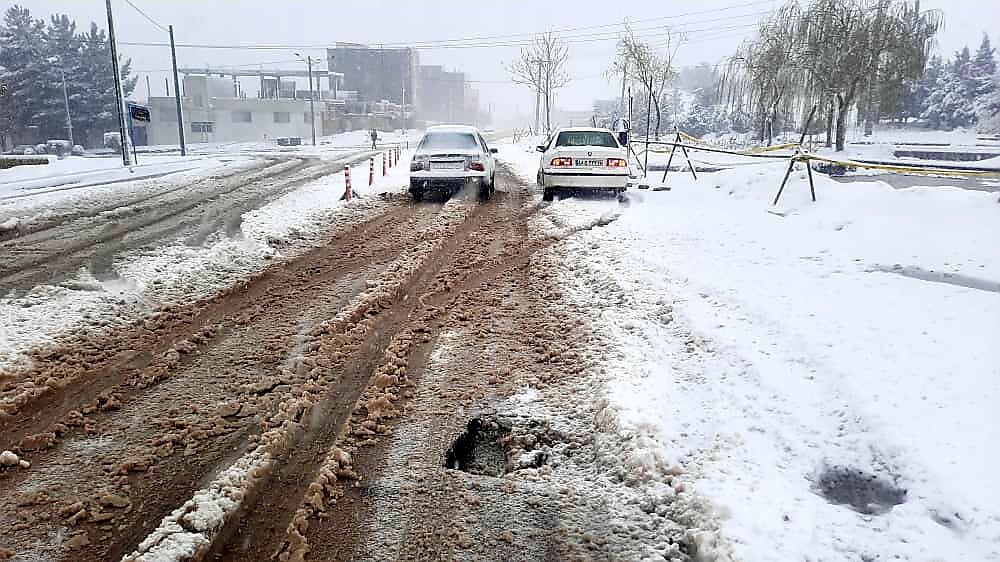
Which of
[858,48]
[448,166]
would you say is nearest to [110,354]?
[448,166]

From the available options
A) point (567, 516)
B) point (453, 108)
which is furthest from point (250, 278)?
point (453, 108)

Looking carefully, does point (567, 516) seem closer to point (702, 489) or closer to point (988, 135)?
point (702, 489)

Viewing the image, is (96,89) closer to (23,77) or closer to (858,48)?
(23,77)

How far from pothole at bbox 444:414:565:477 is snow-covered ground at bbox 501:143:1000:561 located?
0.56 m

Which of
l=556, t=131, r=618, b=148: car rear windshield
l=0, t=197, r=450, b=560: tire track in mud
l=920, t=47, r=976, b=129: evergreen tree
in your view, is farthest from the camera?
l=920, t=47, r=976, b=129: evergreen tree

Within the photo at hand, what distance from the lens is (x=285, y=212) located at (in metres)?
12.9

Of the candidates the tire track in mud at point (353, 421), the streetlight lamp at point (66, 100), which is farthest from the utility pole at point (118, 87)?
the streetlight lamp at point (66, 100)

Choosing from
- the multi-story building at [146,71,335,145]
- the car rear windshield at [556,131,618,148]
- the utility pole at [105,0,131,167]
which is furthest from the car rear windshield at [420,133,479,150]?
the multi-story building at [146,71,335,145]

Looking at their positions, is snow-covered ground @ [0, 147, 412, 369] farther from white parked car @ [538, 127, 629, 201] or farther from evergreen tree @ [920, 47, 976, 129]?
evergreen tree @ [920, 47, 976, 129]

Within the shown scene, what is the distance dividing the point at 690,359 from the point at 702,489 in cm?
190

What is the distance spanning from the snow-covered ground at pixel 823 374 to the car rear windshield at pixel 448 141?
6788mm

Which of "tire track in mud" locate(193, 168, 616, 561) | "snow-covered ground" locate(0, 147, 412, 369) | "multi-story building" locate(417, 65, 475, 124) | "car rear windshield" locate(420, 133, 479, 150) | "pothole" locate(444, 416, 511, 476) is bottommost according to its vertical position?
"pothole" locate(444, 416, 511, 476)

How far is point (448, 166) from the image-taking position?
1477 cm

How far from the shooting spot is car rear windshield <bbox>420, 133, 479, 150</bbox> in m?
15.3
